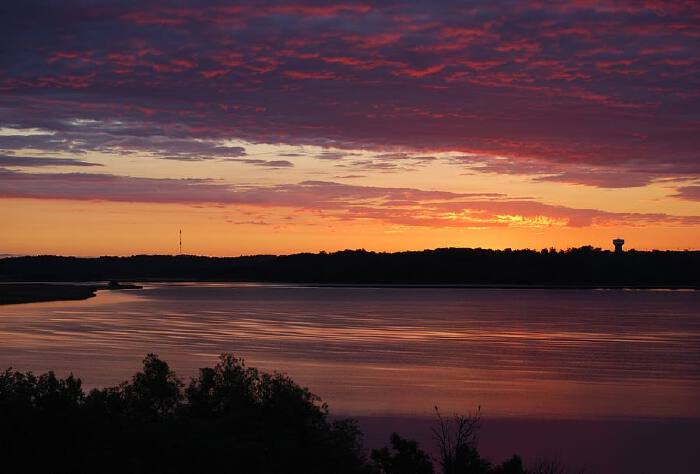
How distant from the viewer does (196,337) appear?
67000mm

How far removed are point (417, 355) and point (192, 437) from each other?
126ft

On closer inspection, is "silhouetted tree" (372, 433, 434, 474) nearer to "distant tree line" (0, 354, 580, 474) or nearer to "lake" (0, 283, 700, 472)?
"distant tree line" (0, 354, 580, 474)

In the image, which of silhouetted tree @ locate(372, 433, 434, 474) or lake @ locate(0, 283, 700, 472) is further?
lake @ locate(0, 283, 700, 472)

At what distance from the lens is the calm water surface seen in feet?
123

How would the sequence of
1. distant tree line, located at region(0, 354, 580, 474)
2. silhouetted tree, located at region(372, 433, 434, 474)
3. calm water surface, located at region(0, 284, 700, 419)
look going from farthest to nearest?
calm water surface, located at region(0, 284, 700, 419), silhouetted tree, located at region(372, 433, 434, 474), distant tree line, located at region(0, 354, 580, 474)

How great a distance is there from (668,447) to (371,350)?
103 feet

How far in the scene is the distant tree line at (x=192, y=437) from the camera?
17.9 metres

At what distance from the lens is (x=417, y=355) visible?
55969 mm

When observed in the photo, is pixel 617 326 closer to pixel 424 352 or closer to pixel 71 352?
pixel 424 352

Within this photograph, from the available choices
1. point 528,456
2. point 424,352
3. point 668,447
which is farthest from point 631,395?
point 424,352

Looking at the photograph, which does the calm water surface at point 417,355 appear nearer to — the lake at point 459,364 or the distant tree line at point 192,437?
the lake at point 459,364

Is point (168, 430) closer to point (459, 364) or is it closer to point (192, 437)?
point (192, 437)

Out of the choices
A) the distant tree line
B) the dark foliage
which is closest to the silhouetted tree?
the distant tree line

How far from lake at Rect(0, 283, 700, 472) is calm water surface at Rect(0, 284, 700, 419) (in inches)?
4.0
